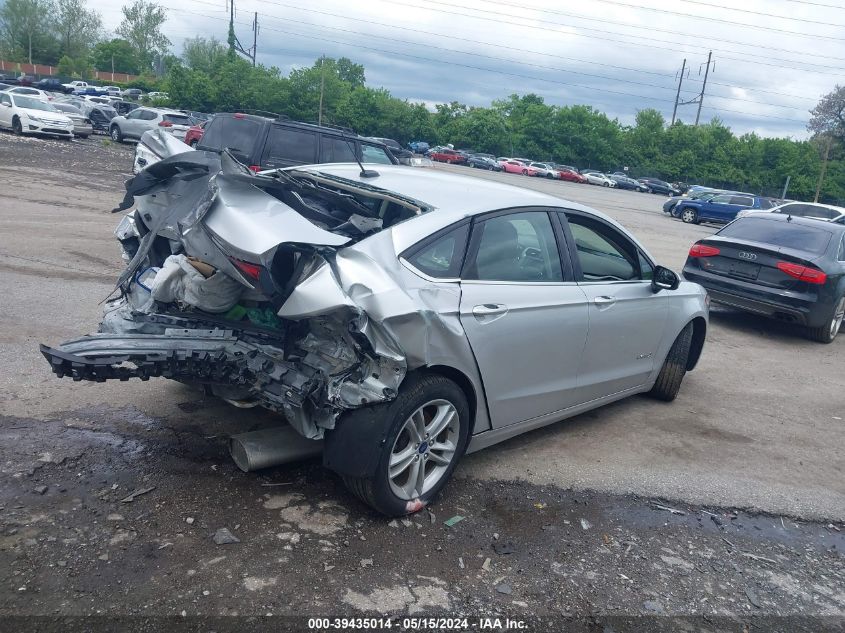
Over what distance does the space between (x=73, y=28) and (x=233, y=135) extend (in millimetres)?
101851

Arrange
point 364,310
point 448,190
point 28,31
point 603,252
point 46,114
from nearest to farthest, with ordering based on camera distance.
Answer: point 364,310 → point 448,190 → point 603,252 → point 46,114 → point 28,31

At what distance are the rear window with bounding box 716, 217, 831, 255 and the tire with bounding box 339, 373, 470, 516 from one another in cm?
702

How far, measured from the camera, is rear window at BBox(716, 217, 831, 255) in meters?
9.27

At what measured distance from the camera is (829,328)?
937cm

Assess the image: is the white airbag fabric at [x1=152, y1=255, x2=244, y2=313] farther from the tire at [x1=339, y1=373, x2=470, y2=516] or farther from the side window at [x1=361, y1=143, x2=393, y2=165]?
the side window at [x1=361, y1=143, x2=393, y2=165]

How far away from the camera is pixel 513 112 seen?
85688 mm

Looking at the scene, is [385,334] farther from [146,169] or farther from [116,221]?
[116,221]

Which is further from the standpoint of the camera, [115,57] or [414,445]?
[115,57]

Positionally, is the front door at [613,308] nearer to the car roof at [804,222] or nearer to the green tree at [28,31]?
the car roof at [804,222]

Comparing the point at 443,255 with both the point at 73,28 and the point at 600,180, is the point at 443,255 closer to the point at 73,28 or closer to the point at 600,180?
the point at 600,180

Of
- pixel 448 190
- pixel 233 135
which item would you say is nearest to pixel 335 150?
pixel 233 135

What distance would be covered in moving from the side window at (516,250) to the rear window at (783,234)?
A: 5962mm

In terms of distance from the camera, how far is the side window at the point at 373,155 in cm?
1378

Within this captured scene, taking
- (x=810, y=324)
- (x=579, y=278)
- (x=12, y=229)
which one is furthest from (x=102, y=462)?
(x=810, y=324)
